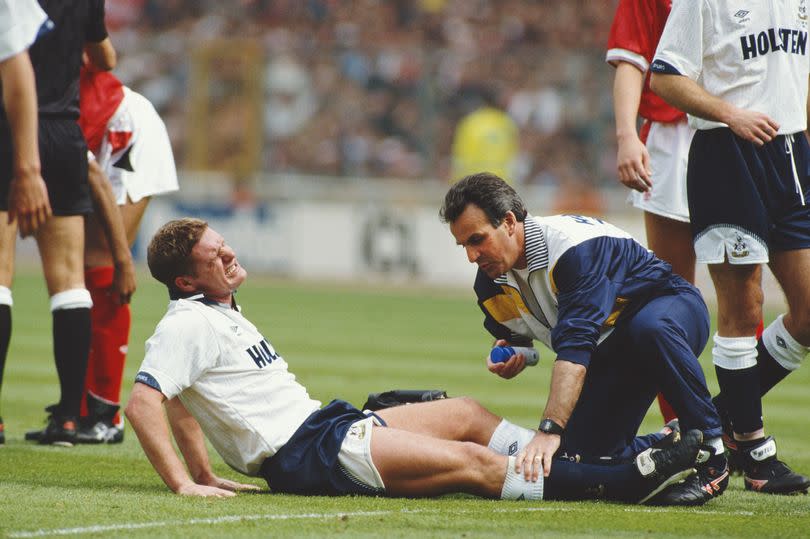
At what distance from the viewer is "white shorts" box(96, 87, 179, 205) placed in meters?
6.77

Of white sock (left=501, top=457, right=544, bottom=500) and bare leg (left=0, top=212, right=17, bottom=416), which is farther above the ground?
bare leg (left=0, top=212, right=17, bottom=416)

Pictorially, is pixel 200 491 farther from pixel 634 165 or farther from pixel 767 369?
pixel 767 369

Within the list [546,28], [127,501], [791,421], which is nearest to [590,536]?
[127,501]

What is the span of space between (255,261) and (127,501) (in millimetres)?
16157

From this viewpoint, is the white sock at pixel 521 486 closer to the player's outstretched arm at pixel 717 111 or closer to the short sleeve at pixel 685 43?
the player's outstretched arm at pixel 717 111

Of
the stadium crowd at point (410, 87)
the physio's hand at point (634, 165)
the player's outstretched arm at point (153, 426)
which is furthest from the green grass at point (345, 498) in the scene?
the stadium crowd at point (410, 87)

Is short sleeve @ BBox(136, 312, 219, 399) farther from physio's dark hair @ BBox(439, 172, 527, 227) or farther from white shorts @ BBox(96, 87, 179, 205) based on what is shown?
white shorts @ BBox(96, 87, 179, 205)

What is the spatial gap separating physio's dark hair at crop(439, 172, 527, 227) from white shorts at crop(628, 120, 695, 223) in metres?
1.42

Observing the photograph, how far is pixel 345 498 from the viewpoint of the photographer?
4.68 m

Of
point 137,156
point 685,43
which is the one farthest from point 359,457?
point 137,156

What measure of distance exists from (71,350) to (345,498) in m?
1.89

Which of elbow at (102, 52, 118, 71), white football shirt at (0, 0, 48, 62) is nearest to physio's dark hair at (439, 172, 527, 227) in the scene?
white football shirt at (0, 0, 48, 62)

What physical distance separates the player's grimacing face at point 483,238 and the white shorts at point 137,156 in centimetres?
255

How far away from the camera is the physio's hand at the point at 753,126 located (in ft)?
16.8
